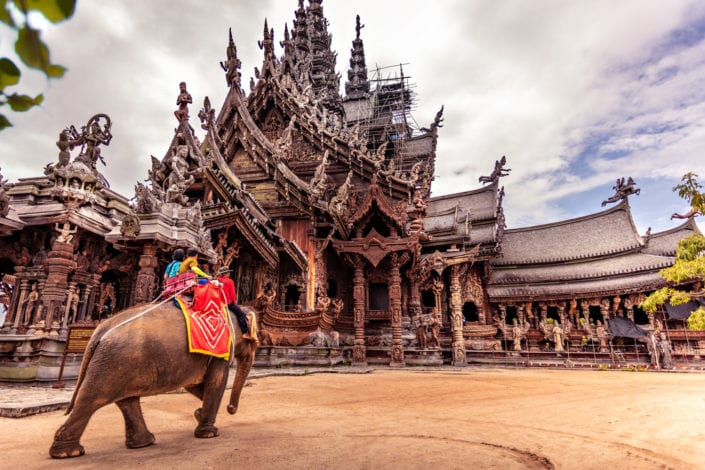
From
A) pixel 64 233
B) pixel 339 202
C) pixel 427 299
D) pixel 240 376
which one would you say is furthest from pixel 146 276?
pixel 427 299

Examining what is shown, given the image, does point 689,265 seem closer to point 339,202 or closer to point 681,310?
point 339,202

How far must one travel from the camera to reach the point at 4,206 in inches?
257

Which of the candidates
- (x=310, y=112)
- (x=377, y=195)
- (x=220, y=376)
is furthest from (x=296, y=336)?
(x=310, y=112)

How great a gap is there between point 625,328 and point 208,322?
20.6m

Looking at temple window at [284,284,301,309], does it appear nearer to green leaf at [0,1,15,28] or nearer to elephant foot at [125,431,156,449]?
elephant foot at [125,431,156,449]

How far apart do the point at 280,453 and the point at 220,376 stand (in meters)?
0.82

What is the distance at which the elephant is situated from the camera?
99.5 inches

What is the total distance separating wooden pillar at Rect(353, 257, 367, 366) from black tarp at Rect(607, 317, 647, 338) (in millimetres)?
12527

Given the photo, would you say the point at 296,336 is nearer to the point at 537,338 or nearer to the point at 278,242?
the point at 278,242

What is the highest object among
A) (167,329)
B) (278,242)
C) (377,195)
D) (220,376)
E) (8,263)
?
(377,195)

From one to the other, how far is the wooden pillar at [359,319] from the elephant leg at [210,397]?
1029 centimetres

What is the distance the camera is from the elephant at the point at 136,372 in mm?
2527

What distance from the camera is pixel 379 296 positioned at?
16656mm

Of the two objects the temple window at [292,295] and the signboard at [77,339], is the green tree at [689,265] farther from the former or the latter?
the temple window at [292,295]
